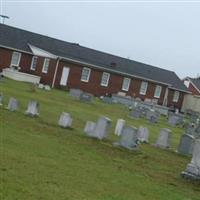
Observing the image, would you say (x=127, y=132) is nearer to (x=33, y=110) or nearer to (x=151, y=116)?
(x=33, y=110)

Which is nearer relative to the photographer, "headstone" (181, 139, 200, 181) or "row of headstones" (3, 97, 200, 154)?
"headstone" (181, 139, 200, 181)

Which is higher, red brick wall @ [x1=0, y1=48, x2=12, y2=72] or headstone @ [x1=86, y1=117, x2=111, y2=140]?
red brick wall @ [x1=0, y1=48, x2=12, y2=72]

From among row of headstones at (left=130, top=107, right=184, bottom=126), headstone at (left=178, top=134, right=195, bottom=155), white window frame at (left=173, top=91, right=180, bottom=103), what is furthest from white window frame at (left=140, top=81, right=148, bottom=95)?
headstone at (left=178, top=134, right=195, bottom=155)

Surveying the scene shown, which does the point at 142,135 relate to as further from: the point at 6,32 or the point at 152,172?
the point at 6,32

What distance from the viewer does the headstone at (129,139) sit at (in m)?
16.3

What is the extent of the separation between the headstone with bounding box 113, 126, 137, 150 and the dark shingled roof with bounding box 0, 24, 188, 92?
3575cm

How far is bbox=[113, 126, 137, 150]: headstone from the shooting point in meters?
16.3

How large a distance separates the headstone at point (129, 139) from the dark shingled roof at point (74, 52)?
3575cm

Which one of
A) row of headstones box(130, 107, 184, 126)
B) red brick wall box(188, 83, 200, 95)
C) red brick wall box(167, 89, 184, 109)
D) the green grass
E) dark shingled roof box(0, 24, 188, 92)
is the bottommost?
the green grass

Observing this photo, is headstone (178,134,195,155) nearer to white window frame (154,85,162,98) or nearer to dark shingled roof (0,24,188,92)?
dark shingled roof (0,24,188,92)

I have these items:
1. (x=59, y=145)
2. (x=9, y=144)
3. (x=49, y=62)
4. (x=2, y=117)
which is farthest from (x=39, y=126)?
(x=49, y=62)

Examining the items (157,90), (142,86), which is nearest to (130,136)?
(142,86)

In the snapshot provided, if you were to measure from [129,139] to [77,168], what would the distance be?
16.3ft

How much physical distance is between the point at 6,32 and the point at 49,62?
18.8ft
